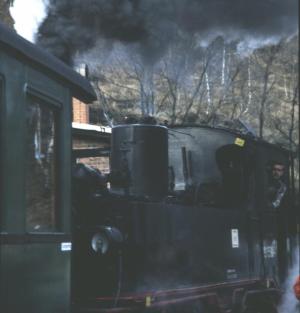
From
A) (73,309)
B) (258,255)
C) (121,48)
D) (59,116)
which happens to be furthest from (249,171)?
(59,116)

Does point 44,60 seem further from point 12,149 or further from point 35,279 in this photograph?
point 35,279

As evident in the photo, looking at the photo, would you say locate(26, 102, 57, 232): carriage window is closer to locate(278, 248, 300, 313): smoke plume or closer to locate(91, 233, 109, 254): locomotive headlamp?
locate(91, 233, 109, 254): locomotive headlamp

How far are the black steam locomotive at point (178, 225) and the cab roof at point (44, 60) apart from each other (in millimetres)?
642

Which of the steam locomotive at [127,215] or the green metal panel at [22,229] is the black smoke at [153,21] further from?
the green metal panel at [22,229]

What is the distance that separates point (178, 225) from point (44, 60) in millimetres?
2264

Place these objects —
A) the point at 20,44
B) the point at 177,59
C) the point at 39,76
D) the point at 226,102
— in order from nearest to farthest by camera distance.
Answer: the point at 20,44
the point at 39,76
the point at 177,59
the point at 226,102

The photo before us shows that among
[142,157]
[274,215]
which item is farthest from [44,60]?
[274,215]

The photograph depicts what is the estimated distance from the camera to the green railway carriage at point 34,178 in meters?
3.25

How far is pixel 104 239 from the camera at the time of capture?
476 cm

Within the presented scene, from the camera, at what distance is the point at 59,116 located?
12.7 ft

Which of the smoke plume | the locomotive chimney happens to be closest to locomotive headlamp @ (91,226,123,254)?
the locomotive chimney

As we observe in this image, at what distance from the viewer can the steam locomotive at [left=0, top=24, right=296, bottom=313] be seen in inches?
132

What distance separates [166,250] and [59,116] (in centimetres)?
191

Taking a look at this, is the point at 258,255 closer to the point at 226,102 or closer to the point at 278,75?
the point at 226,102
